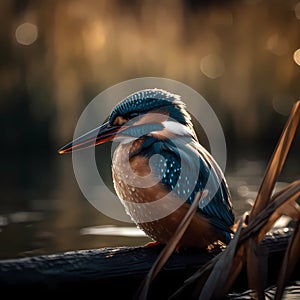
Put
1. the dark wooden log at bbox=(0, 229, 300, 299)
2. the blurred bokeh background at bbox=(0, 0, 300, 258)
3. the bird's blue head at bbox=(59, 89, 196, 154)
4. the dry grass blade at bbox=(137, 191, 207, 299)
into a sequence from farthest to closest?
the blurred bokeh background at bbox=(0, 0, 300, 258), the bird's blue head at bbox=(59, 89, 196, 154), the dry grass blade at bbox=(137, 191, 207, 299), the dark wooden log at bbox=(0, 229, 300, 299)

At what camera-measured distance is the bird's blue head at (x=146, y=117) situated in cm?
366

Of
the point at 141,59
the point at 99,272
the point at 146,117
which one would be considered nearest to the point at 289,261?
the point at 99,272

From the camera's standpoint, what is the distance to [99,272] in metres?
3.06

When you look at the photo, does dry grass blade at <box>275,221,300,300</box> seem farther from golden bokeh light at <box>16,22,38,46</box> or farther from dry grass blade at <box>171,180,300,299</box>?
golden bokeh light at <box>16,22,38,46</box>

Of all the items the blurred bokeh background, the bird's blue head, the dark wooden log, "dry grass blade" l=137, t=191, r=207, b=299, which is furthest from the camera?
the blurred bokeh background

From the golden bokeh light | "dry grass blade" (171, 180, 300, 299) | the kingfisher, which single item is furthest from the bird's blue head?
the golden bokeh light

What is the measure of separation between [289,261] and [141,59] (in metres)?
7.19

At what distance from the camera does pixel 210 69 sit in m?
10.4

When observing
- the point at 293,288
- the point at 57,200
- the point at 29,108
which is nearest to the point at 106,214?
the point at 57,200

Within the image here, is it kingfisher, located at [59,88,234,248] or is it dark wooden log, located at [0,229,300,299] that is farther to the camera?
Result: kingfisher, located at [59,88,234,248]

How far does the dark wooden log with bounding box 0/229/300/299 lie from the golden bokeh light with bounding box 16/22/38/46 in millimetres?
6959

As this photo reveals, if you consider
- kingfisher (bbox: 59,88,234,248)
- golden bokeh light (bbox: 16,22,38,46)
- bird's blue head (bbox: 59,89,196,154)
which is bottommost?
kingfisher (bbox: 59,88,234,248)

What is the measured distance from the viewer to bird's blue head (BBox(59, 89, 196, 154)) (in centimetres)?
366

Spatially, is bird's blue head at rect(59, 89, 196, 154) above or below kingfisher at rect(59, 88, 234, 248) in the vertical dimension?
above
